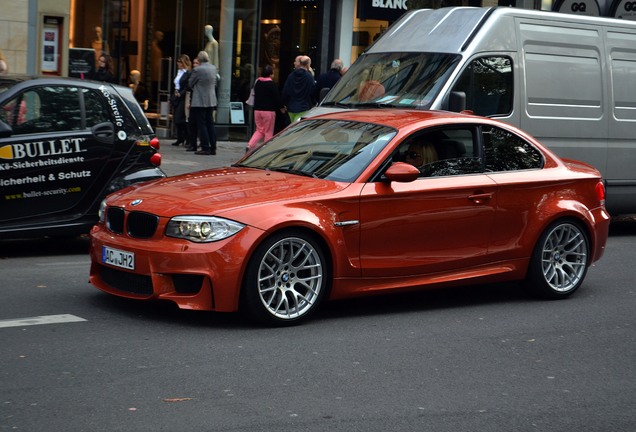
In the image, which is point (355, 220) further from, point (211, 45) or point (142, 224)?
point (211, 45)

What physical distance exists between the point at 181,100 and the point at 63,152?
11965 mm

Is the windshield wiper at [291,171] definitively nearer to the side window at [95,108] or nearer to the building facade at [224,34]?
the side window at [95,108]

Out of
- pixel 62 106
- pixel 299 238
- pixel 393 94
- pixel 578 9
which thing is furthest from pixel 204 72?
pixel 299 238

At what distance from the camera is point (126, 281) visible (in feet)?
25.4

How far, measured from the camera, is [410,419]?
5.67 m

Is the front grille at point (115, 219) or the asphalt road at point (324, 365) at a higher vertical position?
the front grille at point (115, 219)

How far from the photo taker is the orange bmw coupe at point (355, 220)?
7.41m

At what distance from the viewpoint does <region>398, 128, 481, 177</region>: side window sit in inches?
333

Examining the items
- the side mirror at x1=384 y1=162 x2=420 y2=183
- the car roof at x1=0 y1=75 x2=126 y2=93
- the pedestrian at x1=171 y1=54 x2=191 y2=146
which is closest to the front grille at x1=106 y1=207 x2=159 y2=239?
the side mirror at x1=384 y1=162 x2=420 y2=183

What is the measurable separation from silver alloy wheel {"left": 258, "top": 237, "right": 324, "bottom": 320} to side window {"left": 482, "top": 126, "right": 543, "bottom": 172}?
6.38ft

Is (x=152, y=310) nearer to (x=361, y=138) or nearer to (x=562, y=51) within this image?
(x=361, y=138)

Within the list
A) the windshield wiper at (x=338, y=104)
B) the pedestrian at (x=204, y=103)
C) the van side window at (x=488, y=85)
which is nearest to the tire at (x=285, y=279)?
the van side window at (x=488, y=85)

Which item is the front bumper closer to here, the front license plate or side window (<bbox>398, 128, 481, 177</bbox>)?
the front license plate

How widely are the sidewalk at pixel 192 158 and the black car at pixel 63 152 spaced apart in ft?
Result: 20.5
